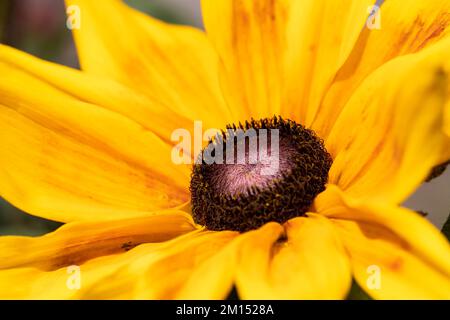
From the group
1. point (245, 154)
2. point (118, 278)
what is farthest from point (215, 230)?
point (118, 278)

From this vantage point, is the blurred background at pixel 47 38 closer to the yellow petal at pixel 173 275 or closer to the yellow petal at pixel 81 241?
the yellow petal at pixel 81 241

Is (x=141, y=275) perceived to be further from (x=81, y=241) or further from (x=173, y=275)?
(x=81, y=241)

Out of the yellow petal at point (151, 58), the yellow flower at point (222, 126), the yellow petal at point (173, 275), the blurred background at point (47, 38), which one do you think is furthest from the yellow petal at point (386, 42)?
the blurred background at point (47, 38)

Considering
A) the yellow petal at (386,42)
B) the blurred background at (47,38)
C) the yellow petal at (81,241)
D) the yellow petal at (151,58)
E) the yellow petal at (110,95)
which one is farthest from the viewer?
the blurred background at (47,38)

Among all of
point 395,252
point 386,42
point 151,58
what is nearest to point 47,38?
point 151,58

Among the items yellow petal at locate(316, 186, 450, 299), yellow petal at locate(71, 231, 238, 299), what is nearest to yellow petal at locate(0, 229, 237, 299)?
yellow petal at locate(71, 231, 238, 299)

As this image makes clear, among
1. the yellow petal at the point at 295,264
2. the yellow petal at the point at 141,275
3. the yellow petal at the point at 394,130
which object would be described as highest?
the yellow petal at the point at 394,130
